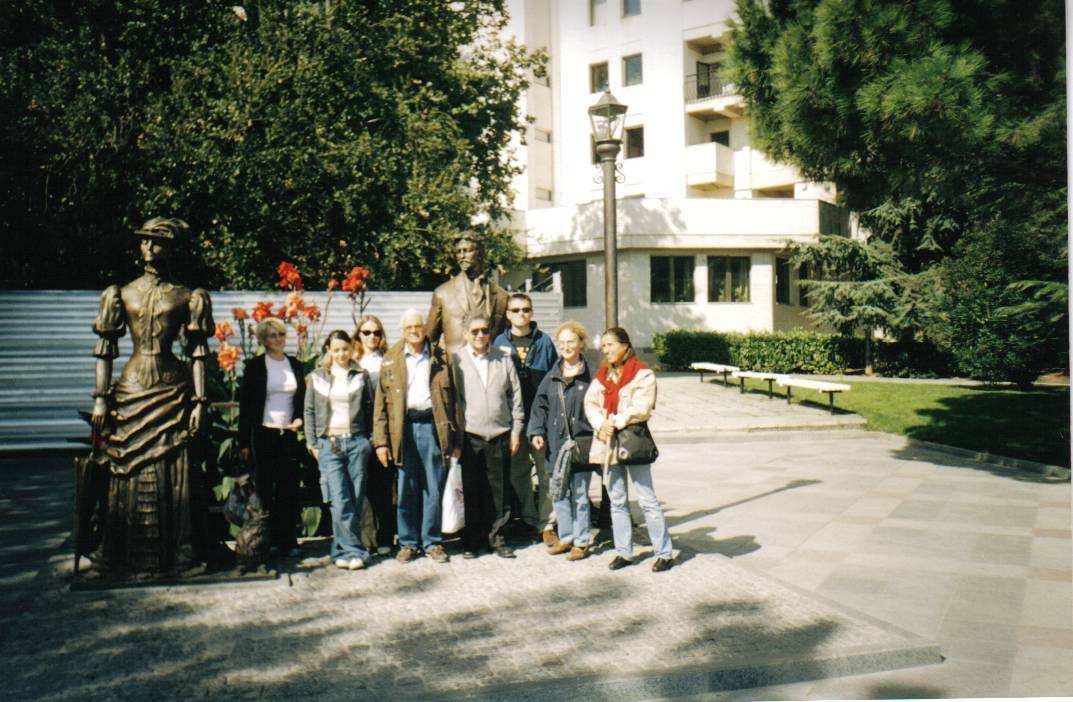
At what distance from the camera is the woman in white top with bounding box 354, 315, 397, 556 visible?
6398 millimetres

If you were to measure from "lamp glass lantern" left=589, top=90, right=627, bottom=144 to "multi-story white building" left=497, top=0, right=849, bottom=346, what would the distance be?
18068mm

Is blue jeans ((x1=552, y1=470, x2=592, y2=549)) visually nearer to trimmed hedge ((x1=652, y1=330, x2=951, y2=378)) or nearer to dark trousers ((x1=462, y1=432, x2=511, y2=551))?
dark trousers ((x1=462, y1=432, x2=511, y2=551))

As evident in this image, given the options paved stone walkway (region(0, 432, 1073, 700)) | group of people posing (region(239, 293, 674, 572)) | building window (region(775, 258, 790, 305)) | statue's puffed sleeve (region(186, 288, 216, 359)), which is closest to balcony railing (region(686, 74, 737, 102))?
building window (region(775, 258, 790, 305))

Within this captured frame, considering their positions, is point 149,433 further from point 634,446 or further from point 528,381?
point 634,446

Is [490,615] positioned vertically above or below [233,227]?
below

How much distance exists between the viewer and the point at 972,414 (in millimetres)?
15344

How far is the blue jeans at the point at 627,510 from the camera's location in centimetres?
589

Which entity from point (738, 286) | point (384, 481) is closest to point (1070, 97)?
point (384, 481)

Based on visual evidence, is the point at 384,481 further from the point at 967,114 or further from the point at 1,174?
the point at 1,174

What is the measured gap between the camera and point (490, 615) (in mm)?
4941

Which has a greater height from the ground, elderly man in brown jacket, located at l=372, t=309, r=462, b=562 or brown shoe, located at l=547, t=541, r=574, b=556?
elderly man in brown jacket, located at l=372, t=309, r=462, b=562

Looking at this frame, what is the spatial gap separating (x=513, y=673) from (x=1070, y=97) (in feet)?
14.7

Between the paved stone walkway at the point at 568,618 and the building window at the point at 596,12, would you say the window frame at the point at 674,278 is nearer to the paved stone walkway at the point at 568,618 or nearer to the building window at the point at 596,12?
the building window at the point at 596,12

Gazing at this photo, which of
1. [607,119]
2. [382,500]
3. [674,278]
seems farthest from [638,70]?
[382,500]
